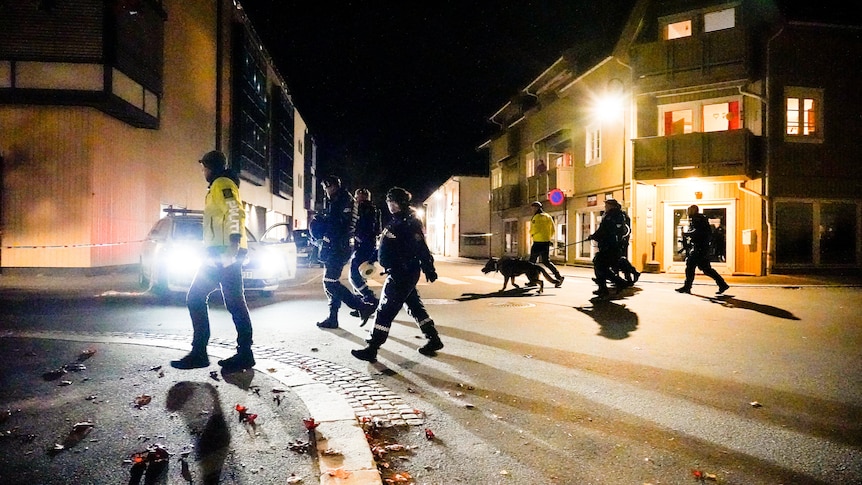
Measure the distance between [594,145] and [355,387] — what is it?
2112cm

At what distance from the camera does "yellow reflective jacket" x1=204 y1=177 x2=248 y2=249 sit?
501 cm

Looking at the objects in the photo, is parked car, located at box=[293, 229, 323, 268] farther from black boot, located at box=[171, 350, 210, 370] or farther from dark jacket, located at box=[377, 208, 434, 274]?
black boot, located at box=[171, 350, 210, 370]

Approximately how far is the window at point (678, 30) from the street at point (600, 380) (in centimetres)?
1298

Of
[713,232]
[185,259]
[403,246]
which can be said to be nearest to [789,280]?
[713,232]

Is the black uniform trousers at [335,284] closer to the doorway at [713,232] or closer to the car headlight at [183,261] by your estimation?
the car headlight at [183,261]

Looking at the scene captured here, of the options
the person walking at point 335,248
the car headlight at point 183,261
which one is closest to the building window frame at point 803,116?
the person walking at point 335,248

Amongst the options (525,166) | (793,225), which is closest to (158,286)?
(793,225)

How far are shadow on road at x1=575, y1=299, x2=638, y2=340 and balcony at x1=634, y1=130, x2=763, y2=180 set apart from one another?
10412 millimetres

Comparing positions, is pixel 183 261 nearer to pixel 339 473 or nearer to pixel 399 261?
pixel 399 261

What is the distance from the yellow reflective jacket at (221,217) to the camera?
5.01 meters

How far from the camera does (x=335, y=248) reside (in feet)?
23.9

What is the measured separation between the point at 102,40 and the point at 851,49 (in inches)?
925

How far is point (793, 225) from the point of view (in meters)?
18.3

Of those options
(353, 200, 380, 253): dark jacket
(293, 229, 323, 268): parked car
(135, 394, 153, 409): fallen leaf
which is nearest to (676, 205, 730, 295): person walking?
(353, 200, 380, 253): dark jacket
